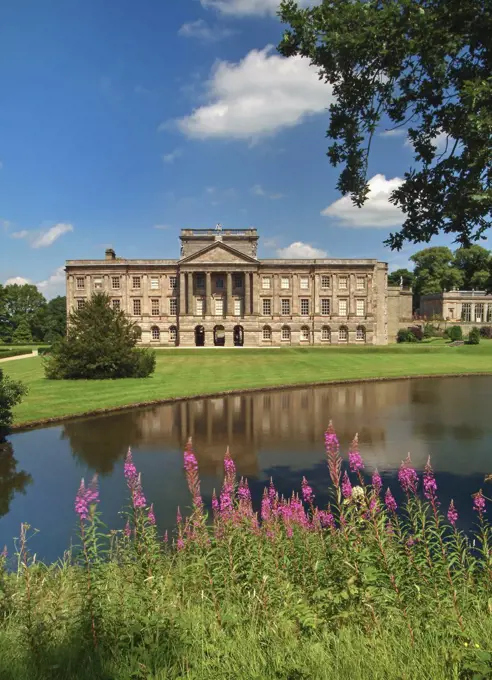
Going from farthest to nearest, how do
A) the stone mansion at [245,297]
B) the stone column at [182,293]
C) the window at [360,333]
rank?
1. the window at [360,333]
2. the stone mansion at [245,297]
3. the stone column at [182,293]

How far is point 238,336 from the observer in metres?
71.2

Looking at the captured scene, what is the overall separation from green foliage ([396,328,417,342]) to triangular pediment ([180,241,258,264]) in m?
26.2

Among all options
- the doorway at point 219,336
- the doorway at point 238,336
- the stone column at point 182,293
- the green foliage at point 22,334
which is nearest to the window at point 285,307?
the doorway at point 238,336

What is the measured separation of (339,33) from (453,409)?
17706 millimetres

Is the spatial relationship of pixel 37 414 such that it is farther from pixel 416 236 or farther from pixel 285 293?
A: pixel 285 293

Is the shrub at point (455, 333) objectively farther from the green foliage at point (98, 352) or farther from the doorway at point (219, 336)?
the green foliage at point (98, 352)

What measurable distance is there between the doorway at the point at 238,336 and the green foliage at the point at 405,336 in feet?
83.8

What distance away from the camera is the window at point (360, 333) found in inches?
2771

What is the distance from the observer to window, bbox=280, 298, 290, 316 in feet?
231

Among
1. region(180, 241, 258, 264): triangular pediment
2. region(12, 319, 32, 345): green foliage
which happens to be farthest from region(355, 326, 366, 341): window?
region(12, 319, 32, 345): green foliage

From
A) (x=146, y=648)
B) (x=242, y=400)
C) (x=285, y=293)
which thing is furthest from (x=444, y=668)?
(x=285, y=293)

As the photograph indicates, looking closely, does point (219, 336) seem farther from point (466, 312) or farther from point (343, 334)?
point (466, 312)

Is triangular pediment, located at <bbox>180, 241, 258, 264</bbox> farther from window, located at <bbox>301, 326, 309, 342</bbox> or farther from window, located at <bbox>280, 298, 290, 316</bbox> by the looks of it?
window, located at <bbox>301, 326, 309, 342</bbox>

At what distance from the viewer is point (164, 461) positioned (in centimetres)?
1341
